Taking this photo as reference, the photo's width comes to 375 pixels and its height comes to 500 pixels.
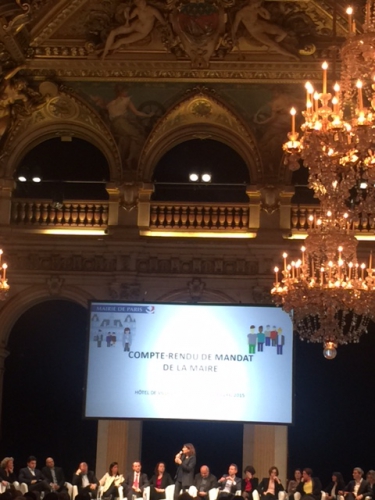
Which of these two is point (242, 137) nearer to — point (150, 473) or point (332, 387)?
point (332, 387)

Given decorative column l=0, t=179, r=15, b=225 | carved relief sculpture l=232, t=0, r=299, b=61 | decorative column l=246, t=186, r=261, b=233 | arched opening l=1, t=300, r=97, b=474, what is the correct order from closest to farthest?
carved relief sculpture l=232, t=0, r=299, b=61 → decorative column l=246, t=186, r=261, b=233 → decorative column l=0, t=179, r=15, b=225 → arched opening l=1, t=300, r=97, b=474

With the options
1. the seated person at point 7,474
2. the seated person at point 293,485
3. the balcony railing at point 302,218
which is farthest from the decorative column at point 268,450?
the seated person at point 7,474

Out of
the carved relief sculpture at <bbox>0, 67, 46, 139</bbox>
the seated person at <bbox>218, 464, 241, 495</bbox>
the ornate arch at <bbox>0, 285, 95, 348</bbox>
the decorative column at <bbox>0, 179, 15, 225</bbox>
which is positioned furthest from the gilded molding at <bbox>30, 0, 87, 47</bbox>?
the seated person at <bbox>218, 464, 241, 495</bbox>

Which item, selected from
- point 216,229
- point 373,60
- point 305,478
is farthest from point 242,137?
point 373,60

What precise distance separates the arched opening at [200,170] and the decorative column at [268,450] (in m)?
4.13

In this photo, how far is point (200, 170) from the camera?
1922cm

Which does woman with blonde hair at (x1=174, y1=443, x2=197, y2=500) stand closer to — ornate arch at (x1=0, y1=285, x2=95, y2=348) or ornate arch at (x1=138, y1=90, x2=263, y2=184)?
ornate arch at (x1=0, y1=285, x2=95, y2=348)

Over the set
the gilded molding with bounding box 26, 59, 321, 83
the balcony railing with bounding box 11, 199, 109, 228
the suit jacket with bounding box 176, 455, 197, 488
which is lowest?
the suit jacket with bounding box 176, 455, 197, 488

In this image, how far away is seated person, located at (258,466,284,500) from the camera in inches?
625

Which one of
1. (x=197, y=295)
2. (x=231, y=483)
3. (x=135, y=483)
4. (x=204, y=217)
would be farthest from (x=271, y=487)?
(x=204, y=217)

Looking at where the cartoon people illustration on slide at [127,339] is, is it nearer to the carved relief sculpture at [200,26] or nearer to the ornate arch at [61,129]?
the ornate arch at [61,129]

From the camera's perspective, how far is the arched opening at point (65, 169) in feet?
62.6

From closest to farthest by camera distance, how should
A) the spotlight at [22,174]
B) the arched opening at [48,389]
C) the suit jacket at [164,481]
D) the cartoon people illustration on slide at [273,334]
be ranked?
the suit jacket at [164,481] → the cartoon people illustration on slide at [273,334] → the spotlight at [22,174] → the arched opening at [48,389]

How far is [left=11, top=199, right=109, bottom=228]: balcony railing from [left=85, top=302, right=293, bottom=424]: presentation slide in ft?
6.26
